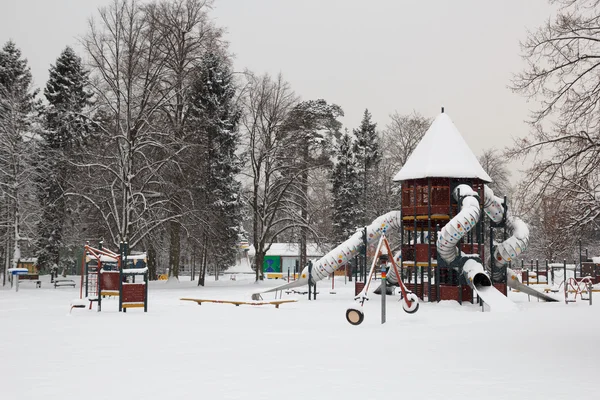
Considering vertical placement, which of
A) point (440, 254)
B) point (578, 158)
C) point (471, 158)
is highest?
point (471, 158)

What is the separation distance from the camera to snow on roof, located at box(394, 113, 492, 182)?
26.4m

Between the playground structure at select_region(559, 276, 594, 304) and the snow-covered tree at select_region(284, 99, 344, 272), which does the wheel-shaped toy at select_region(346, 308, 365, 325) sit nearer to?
the playground structure at select_region(559, 276, 594, 304)

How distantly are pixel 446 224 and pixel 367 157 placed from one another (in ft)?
114

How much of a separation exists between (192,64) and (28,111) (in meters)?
12.2

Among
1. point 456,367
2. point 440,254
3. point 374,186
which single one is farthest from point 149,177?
point 374,186

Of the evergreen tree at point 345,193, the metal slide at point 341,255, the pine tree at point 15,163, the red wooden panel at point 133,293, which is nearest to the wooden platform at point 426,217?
the metal slide at point 341,255

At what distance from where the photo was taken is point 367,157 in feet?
197

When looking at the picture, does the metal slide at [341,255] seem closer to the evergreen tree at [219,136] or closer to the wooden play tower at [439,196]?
the wooden play tower at [439,196]

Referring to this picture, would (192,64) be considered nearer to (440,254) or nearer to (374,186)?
(440,254)

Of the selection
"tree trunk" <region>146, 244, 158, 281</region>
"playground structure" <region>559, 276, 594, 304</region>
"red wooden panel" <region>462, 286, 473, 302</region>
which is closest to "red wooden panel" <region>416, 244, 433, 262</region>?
"red wooden panel" <region>462, 286, 473, 302</region>

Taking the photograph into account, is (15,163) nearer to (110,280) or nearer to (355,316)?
(110,280)

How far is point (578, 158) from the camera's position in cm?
1353

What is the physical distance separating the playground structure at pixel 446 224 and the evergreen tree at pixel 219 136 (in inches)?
466

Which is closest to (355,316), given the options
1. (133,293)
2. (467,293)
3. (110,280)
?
(133,293)
